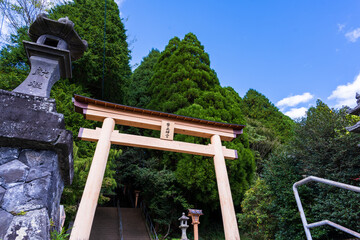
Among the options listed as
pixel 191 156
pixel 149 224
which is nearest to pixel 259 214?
pixel 191 156

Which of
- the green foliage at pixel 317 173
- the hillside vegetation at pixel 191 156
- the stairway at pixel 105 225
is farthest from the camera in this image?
the stairway at pixel 105 225

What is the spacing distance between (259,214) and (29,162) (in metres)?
7.89

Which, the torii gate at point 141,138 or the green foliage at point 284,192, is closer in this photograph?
the torii gate at point 141,138

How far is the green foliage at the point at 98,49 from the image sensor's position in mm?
10359

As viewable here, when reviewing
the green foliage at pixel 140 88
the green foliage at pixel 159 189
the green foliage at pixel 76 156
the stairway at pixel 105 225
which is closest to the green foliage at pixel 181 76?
the green foliage at pixel 140 88

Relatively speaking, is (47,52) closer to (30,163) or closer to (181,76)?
(30,163)

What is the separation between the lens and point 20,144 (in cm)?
141

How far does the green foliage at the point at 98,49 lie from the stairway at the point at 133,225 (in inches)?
260

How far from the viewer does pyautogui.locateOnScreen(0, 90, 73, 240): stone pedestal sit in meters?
1.23

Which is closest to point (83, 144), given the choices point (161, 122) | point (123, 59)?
point (161, 122)

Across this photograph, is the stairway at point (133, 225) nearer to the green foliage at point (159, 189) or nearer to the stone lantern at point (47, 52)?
the green foliage at point (159, 189)

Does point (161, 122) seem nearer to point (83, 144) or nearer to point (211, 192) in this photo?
point (83, 144)

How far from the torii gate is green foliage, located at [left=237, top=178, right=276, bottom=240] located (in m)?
2.77

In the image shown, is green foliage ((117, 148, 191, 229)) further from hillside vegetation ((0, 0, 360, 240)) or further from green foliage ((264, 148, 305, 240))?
green foliage ((264, 148, 305, 240))
